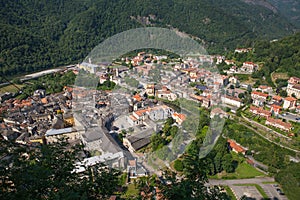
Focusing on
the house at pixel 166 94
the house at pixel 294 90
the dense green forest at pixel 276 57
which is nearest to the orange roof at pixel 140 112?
the house at pixel 166 94

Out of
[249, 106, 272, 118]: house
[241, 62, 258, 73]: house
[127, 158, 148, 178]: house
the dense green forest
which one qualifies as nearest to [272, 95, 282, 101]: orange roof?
[249, 106, 272, 118]: house

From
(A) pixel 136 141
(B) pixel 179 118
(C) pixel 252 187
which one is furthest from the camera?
(B) pixel 179 118

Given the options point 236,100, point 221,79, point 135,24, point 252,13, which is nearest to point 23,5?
point 135,24

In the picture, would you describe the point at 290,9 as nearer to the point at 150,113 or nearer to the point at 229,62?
the point at 229,62

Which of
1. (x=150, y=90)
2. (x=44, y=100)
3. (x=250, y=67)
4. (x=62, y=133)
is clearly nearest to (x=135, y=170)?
(x=62, y=133)

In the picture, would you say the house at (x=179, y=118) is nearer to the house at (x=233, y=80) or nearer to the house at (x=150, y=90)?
the house at (x=150, y=90)
